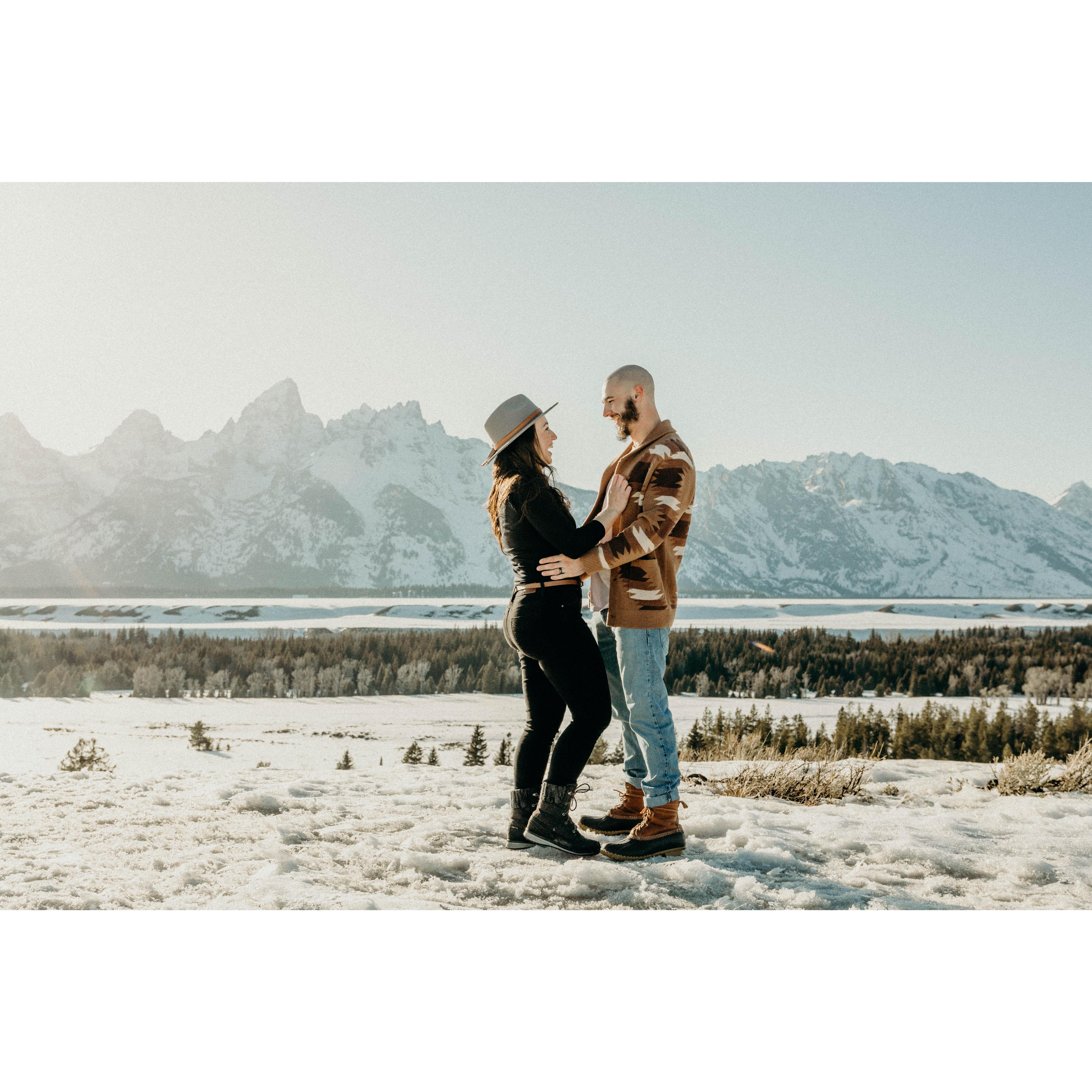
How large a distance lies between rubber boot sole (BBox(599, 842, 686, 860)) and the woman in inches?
2.5

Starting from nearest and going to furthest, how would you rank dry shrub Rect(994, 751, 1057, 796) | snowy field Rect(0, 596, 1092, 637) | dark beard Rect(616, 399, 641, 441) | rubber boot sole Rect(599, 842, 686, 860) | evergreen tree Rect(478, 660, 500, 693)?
rubber boot sole Rect(599, 842, 686, 860), dark beard Rect(616, 399, 641, 441), dry shrub Rect(994, 751, 1057, 796), evergreen tree Rect(478, 660, 500, 693), snowy field Rect(0, 596, 1092, 637)

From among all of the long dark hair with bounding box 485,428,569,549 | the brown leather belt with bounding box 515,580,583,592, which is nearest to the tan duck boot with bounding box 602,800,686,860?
the brown leather belt with bounding box 515,580,583,592

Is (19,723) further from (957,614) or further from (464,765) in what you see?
(957,614)

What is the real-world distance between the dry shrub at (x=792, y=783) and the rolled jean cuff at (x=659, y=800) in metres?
1.62

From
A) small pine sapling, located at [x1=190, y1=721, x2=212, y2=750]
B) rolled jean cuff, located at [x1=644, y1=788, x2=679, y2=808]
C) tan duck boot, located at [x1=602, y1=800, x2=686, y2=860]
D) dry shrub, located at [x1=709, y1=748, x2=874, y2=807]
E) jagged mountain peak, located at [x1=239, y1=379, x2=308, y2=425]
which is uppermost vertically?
jagged mountain peak, located at [x1=239, y1=379, x2=308, y2=425]

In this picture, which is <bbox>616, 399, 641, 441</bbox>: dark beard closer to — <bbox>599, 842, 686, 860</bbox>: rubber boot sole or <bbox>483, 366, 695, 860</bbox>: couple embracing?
<bbox>483, 366, 695, 860</bbox>: couple embracing

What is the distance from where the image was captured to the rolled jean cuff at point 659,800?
130 inches

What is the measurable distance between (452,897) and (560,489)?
1.87m

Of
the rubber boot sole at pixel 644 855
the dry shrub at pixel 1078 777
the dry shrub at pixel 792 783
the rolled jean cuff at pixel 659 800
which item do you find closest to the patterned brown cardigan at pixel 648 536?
the rolled jean cuff at pixel 659 800

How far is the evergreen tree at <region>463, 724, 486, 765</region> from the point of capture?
6.72 m

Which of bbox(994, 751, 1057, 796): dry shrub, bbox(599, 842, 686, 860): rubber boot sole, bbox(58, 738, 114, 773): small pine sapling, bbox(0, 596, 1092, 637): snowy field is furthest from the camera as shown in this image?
bbox(0, 596, 1092, 637): snowy field

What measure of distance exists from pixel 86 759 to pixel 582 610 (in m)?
4.90

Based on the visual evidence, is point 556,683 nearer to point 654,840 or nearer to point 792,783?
point 654,840

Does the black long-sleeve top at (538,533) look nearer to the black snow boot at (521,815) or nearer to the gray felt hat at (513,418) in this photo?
the gray felt hat at (513,418)
